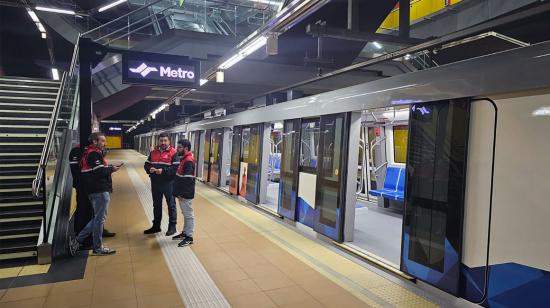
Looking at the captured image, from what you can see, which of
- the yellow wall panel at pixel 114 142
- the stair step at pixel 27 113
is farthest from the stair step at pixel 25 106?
the yellow wall panel at pixel 114 142

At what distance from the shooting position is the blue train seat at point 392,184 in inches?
291

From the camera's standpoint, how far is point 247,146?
877 centimetres

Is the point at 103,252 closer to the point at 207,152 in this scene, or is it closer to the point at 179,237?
the point at 179,237

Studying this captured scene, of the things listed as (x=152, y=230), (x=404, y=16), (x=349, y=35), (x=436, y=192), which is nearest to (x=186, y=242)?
(x=152, y=230)

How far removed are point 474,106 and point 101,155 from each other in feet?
13.1

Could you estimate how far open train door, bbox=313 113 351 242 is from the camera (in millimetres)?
4953

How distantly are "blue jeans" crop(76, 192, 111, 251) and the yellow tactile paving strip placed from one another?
0.25 metres

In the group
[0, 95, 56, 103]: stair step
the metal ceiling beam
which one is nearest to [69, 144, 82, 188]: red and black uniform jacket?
the metal ceiling beam

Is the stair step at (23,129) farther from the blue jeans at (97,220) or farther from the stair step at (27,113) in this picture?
the blue jeans at (97,220)

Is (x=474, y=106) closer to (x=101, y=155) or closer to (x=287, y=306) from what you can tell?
(x=287, y=306)

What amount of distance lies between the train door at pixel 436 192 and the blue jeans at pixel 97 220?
133 inches

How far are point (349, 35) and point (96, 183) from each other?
340 cm

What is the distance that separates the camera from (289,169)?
659cm

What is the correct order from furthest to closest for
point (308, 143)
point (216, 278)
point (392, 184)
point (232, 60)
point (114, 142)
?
1. point (114, 142)
2. point (392, 184)
3. point (308, 143)
4. point (232, 60)
5. point (216, 278)
